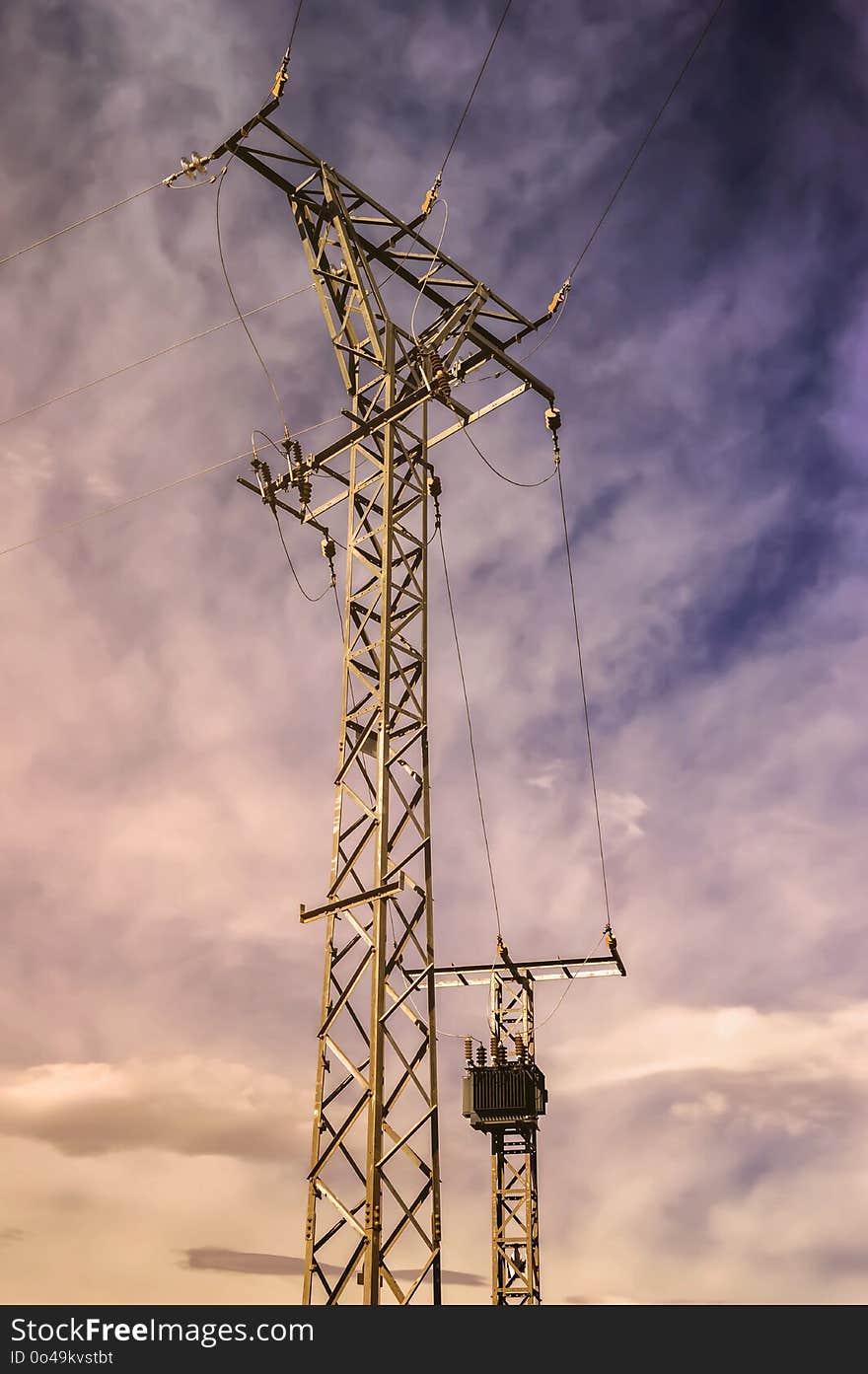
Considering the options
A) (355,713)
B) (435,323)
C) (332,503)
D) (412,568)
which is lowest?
(355,713)

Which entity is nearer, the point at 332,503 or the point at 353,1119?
the point at 353,1119

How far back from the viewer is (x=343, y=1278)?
10797 millimetres

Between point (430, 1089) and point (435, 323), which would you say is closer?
point (430, 1089)

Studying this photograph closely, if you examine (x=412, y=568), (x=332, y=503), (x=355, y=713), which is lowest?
(x=355, y=713)
